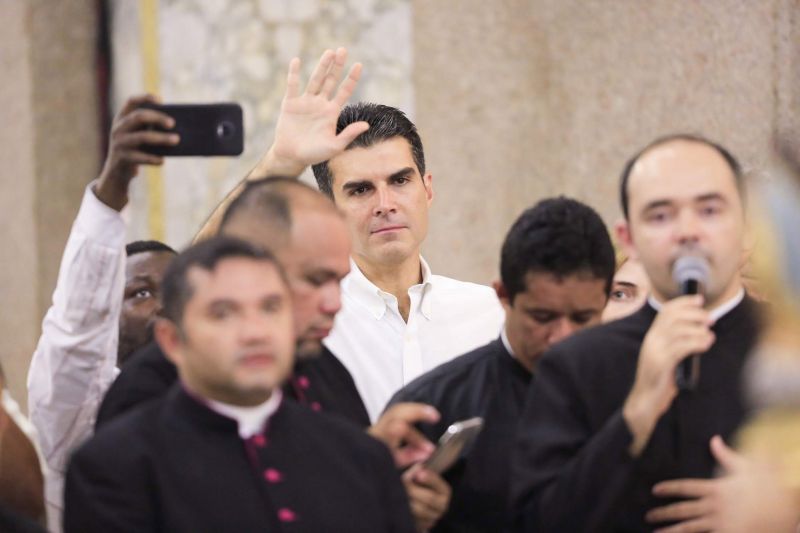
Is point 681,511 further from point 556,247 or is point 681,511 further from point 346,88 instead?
point 346,88

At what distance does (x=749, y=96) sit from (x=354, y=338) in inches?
78.4

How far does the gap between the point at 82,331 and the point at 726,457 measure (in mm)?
1403

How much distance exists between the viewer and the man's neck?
470 cm

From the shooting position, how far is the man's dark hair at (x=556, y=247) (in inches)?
147

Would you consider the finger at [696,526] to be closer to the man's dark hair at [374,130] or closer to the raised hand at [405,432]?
the raised hand at [405,432]

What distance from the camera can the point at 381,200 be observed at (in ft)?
15.2

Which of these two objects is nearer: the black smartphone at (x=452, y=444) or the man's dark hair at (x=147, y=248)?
the black smartphone at (x=452, y=444)

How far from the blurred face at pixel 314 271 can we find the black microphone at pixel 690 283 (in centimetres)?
68

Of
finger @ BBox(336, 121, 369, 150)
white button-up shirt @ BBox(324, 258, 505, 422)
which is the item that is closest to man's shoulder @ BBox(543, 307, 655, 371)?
finger @ BBox(336, 121, 369, 150)

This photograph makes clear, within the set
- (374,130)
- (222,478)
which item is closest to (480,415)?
(222,478)

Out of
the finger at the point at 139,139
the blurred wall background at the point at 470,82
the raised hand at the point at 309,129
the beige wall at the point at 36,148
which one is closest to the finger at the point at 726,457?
the raised hand at the point at 309,129

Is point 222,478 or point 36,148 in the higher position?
point 36,148

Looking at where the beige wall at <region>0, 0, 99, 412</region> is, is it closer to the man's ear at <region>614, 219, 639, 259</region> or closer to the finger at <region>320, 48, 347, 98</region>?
the finger at <region>320, 48, 347, 98</region>

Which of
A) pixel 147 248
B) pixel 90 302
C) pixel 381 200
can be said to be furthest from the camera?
pixel 147 248
